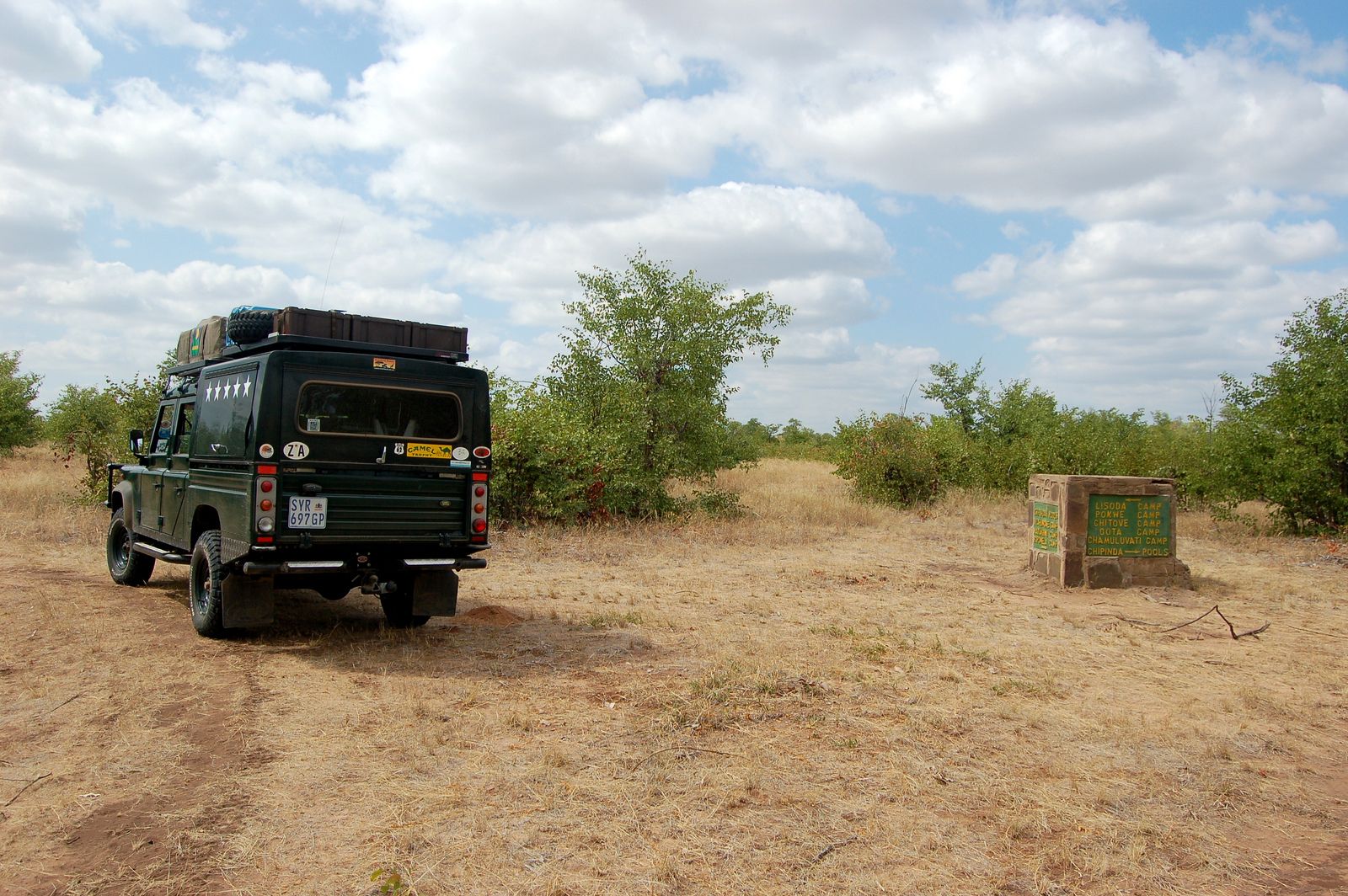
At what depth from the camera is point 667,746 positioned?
5430 mm

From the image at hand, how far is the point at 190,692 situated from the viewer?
625 centimetres

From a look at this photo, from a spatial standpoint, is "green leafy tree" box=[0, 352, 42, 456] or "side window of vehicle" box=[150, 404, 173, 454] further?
"green leafy tree" box=[0, 352, 42, 456]

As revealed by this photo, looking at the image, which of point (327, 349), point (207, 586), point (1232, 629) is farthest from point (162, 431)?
point (1232, 629)

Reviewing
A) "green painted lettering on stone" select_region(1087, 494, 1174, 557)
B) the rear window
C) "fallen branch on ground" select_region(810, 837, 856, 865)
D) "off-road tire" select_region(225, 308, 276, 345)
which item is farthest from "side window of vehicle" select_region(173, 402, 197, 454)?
"green painted lettering on stone" select_region(1087, 494, 1174, 557)

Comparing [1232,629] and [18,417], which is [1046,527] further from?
[18,417]

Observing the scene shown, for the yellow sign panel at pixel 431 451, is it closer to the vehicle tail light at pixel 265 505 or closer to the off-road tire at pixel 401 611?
the vehicle tail light at pixel 265 505

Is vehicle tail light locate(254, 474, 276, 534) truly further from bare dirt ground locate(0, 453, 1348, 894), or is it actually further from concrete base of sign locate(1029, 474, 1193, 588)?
concrete base of sign locate(1029, 474, 1193, 588)

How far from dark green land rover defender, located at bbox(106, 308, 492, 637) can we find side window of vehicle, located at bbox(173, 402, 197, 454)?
0.25 metres

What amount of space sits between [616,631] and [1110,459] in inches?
649

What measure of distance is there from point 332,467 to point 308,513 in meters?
0.39

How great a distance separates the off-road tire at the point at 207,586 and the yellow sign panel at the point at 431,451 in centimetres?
171

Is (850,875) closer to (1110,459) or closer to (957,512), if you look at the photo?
(957,512)

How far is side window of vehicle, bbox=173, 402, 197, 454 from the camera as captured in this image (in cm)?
873

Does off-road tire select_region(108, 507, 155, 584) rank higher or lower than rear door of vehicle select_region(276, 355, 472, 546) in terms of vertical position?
lower
